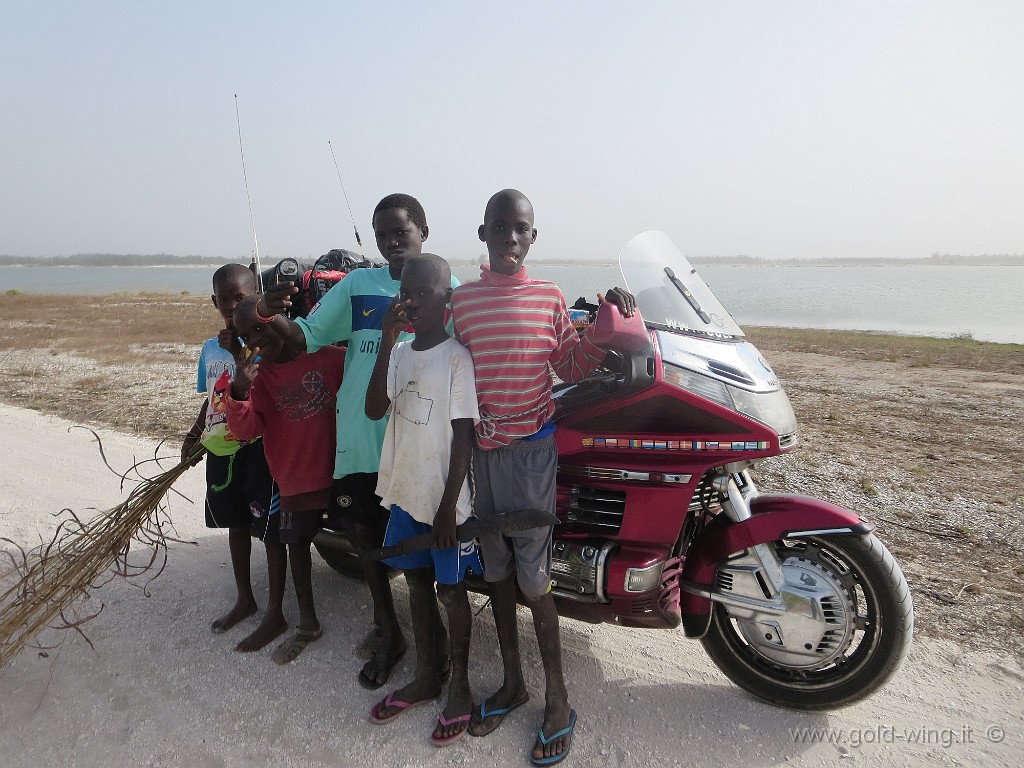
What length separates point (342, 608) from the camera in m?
3.40

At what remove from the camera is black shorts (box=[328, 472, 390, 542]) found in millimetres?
2854

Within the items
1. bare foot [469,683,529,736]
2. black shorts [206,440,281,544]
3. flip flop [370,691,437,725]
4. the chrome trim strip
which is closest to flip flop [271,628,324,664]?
black shorts [206,440,281,544]

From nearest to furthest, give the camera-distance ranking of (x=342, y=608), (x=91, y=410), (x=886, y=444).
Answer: (x=342, y=608), (x=886, y=444), (x=91, y=410)

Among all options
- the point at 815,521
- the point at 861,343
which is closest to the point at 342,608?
the point at 815,521

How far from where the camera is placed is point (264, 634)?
3037 millimetres

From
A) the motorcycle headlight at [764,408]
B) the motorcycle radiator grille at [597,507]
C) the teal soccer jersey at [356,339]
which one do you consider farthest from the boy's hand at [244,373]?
the motorcycle headlight at [764,408]

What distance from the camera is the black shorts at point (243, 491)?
314 cm

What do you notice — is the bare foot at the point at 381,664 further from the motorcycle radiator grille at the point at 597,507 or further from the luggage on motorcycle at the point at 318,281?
the luggage on motorcycle at the point at 318,281

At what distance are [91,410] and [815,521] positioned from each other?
7925mm

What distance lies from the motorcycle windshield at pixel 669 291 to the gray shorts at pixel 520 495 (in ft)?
2.41

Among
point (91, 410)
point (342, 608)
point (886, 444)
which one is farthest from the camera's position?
point (91, 410)

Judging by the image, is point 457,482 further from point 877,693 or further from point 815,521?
point 877,693

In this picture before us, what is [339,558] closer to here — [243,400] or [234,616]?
[234,616]

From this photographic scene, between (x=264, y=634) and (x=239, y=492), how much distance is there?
668 mm
